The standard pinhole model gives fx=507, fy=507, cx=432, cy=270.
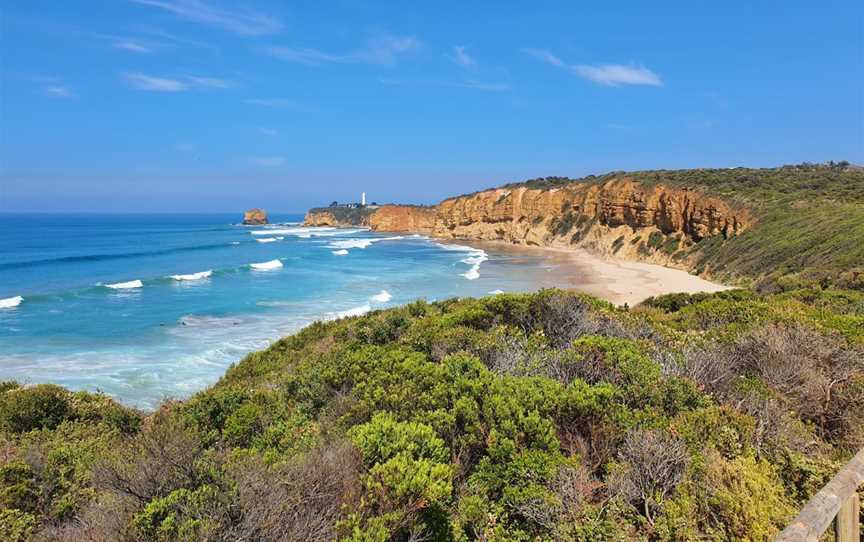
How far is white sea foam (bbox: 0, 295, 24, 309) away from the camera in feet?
97.0

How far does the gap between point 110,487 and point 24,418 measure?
6237 millimetres

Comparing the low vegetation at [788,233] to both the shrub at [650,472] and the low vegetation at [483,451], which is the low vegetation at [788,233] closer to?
the low vegetation at [483,451]

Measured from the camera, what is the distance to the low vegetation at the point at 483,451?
12.6 ft

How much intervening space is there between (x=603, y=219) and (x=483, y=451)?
6107 cm

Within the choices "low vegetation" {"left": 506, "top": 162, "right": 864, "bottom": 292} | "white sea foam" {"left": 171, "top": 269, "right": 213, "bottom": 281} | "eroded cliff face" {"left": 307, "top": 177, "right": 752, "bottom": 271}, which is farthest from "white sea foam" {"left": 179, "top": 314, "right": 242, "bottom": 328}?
"eroded cliff face" {"left": 307, "top": 177, "right": 752, "bottom": 271}

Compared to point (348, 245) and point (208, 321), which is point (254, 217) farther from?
point (208, 321)

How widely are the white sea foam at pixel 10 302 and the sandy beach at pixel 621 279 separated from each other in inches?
1306

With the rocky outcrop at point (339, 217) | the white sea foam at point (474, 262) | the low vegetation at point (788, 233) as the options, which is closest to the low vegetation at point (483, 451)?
the low vegetation at point (788, 233)

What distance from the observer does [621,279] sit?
127 feet

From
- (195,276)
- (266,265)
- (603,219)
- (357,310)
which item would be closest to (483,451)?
(357,310)

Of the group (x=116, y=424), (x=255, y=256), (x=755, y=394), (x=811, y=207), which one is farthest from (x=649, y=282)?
(x=255, y=256)

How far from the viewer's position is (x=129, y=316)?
1065 inches

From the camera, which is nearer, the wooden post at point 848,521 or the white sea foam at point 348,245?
the wooden post at point 848,521

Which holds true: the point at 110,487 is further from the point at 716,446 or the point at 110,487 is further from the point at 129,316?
the point at 129,316
